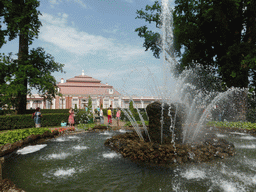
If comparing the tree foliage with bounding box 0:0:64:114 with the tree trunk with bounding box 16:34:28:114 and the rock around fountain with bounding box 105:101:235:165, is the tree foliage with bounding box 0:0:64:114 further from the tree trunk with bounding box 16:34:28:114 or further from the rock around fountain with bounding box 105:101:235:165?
the rock around fountain with bounding box 105:101:235:165

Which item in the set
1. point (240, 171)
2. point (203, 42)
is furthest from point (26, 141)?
point (203, 42)

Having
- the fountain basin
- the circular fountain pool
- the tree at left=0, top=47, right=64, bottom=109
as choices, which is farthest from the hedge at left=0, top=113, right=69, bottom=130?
the fountain basin

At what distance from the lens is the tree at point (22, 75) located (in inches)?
473

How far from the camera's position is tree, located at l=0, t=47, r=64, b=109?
12023mm

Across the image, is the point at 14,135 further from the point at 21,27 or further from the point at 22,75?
the point at 21,27

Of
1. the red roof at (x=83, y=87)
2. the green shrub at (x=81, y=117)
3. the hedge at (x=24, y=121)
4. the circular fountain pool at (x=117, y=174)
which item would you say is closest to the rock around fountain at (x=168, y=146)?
the circular fountain pool at (x=117, y=174)

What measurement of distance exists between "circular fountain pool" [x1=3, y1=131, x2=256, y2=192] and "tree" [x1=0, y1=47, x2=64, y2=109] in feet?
28.0

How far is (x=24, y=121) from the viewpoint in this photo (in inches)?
506

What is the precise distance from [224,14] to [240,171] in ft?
44.0

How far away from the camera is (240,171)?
3.92 metres

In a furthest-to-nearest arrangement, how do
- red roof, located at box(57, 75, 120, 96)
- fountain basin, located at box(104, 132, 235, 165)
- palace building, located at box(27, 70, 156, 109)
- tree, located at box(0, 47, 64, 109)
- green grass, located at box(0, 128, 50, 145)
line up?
red roof, located at box(57, 75, 120, 96), palace building, located at box(27, 70, 156, 109), tree, located at box(0, 47, 64, 109), green grass, located at box(0, 128, 50, 145), fountain basin, located at box(104, 132, 235, 165)

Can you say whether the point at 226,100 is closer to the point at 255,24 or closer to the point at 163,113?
the point at 255,24

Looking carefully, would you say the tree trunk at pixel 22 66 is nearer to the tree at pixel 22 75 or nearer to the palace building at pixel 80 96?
the tree at pixel 22 75

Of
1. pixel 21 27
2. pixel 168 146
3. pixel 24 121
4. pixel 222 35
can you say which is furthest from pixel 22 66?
pixel 222 35
